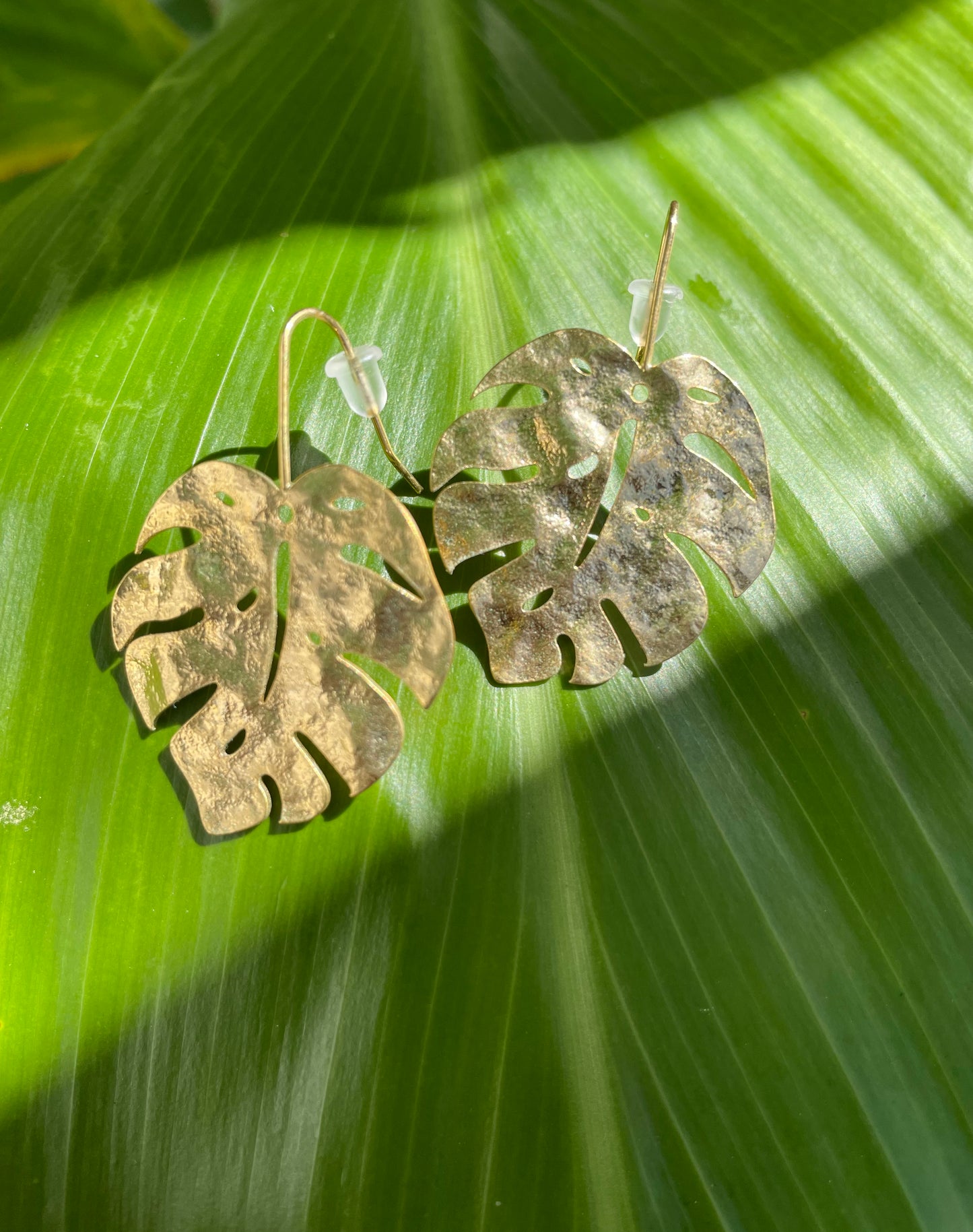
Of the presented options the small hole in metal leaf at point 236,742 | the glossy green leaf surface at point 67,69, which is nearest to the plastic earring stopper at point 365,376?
the small hole in metal leaf at point 236,742

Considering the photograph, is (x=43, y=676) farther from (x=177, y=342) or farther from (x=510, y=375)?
(x=510, y=375)

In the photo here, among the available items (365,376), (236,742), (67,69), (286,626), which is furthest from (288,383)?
(67,69)

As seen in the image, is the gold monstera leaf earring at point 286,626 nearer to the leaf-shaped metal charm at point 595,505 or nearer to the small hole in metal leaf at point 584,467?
the leaf-shaped metal charm at point 595,505

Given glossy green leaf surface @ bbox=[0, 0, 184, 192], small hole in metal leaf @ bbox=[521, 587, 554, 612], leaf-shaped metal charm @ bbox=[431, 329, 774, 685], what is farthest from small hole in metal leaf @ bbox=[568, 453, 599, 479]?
glossy green leaf surface @ bbox=[0, 0, 184, 192]

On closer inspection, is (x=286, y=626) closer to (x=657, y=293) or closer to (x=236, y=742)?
(x=236, y=742)

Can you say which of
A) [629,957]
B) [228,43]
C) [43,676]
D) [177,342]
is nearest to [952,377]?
[629,957]
